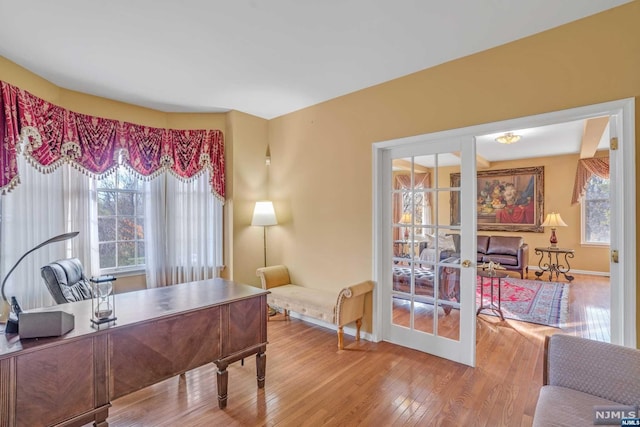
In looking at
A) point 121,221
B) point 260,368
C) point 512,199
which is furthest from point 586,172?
point 121,221

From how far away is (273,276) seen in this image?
3928mm

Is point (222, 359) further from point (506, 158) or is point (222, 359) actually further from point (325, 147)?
point (506, 158)

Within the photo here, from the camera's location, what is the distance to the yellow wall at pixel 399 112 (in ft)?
6.71

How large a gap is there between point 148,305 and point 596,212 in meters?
8.36

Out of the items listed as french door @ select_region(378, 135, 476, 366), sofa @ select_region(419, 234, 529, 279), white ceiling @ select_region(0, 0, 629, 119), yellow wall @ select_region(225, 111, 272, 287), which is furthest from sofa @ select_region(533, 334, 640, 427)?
sofa @ select_region(419, 234, 529, 279)

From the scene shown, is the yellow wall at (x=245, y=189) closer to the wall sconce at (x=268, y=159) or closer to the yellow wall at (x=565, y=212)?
Answer: the wall sconce at (x=268, y=159)

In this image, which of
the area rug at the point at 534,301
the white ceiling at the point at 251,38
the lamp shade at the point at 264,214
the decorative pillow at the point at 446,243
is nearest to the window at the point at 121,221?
the white ceiling at the point at 251,38

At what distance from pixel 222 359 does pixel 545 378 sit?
6.56 ft

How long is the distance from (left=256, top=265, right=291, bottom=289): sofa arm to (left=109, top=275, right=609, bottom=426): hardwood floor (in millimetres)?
766

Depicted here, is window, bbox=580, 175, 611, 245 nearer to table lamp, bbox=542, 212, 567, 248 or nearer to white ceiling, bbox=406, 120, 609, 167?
table lamp, bbox=542, 212, 567, 248

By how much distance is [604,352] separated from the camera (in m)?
1.56

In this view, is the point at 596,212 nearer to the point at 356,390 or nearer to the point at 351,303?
the point at 351,303

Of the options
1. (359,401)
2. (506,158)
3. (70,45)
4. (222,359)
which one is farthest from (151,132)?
(506,158)

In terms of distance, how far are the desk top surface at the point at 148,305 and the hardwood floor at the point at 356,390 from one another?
2.60 feet
